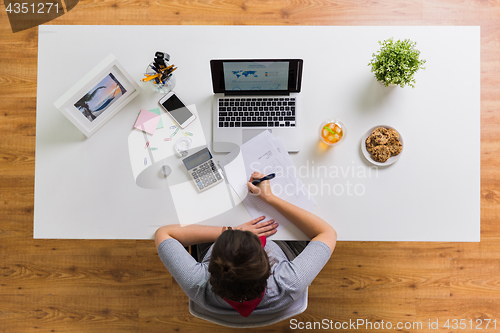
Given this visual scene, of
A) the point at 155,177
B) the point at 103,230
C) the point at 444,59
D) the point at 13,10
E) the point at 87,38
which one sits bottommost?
the point at 103,230

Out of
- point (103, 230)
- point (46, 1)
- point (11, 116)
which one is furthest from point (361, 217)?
point (46, 1)

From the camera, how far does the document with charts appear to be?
3.57 ft

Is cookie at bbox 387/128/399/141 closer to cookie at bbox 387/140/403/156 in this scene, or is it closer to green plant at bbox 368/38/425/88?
cookie at bbox 387/140/403/156

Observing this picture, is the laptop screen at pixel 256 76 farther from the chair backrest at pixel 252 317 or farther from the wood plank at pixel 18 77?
the wood plank at pixel 18 77

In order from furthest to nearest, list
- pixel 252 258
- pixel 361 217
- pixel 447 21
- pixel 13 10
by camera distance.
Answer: pixel 13 10 → pixel 447 21 → pixel 361 217 → pixel 252 258

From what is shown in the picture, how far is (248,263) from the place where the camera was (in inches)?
30.6

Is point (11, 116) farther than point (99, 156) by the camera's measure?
Yes

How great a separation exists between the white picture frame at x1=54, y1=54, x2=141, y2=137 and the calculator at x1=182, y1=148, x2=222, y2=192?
322 millimetres

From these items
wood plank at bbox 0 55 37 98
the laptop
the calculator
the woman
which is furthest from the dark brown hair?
wood plank at bbox 0 55 37 98

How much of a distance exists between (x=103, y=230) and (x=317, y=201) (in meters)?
0.78

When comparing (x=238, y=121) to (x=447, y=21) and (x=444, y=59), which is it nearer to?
(x=444, y=59)

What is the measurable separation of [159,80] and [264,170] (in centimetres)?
49

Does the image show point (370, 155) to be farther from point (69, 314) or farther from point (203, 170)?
point (69, 314)

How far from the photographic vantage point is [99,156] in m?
1.10
